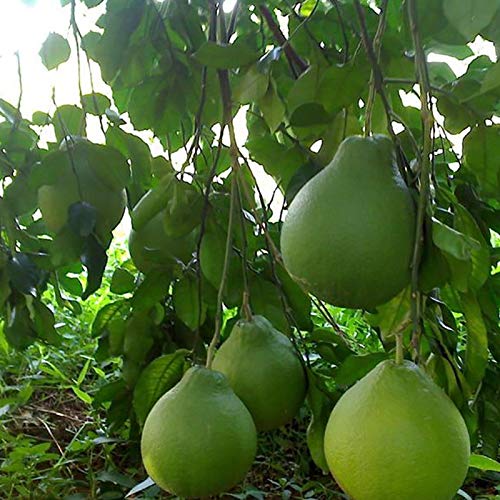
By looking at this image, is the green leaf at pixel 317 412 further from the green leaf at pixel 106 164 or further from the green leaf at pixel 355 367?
the green leaf at pixel 106 164

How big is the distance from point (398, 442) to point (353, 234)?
6.1 inches

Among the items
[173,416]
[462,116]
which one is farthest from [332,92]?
[173,416]

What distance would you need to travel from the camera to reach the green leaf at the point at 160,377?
946mm

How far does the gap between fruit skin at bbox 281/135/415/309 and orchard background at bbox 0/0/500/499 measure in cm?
2

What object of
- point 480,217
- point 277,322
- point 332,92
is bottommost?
point 277,322

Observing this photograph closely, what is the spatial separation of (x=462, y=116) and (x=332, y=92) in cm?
13

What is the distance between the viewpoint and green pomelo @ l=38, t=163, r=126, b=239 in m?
0.90

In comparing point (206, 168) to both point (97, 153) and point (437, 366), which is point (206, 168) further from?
point (437, 366)

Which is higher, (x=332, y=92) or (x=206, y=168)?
(x=332, y=92)

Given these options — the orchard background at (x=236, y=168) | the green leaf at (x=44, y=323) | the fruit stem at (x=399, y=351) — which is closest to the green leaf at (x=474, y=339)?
the orchard background at (x=236, y=168)

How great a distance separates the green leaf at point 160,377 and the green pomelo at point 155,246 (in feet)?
0.58

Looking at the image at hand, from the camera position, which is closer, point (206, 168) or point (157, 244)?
point (157, 244)

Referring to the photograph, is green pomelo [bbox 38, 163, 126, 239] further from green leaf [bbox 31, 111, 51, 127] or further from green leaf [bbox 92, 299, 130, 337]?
green leaf [bbox 92, 299, 130, 337]

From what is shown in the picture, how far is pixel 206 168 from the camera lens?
1.40 meters
